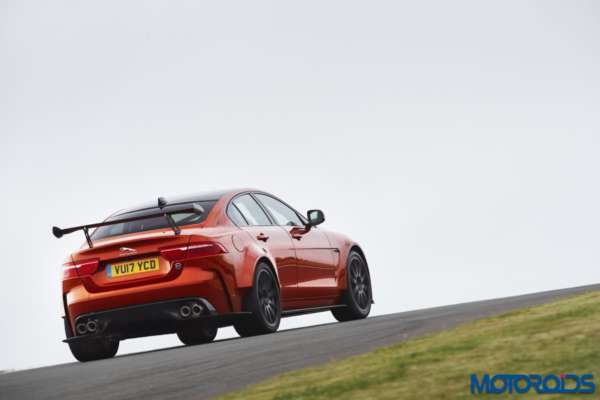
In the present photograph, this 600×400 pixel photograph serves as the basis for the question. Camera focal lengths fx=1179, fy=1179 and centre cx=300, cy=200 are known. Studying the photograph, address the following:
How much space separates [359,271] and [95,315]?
3.87m

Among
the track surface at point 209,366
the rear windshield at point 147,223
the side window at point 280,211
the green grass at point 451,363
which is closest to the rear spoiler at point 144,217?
the rear windshield at point 147,223

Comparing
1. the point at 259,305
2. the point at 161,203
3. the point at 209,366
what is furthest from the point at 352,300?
the point at 209,366

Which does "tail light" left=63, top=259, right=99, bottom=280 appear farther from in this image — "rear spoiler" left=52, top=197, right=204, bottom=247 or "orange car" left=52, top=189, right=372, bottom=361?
"rear spoiler" left=52, top=197, right=204, bottom=247

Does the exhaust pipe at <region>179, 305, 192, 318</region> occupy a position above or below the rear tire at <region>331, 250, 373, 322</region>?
above

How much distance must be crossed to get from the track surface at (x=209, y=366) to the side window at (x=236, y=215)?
1.25 meters

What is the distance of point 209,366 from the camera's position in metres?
8.18

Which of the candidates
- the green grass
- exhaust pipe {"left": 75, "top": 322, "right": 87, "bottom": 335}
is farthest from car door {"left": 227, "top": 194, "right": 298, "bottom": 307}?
the green grass

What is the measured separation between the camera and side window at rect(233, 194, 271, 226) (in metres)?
11.7

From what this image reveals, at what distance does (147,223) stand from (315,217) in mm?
2174

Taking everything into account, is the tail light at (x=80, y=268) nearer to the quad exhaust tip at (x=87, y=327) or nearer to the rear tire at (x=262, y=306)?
the quad exhaust tip at (x=87, y=327)

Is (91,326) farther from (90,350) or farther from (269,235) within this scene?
(269,235)

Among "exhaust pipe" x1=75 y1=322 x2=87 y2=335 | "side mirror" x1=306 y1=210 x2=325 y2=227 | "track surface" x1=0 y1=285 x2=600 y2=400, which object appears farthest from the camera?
"side mirror" x1=306 y1=210 x2=325 y2=227

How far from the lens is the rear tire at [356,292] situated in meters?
13.2

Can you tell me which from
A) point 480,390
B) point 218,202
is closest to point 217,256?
point 218,202
